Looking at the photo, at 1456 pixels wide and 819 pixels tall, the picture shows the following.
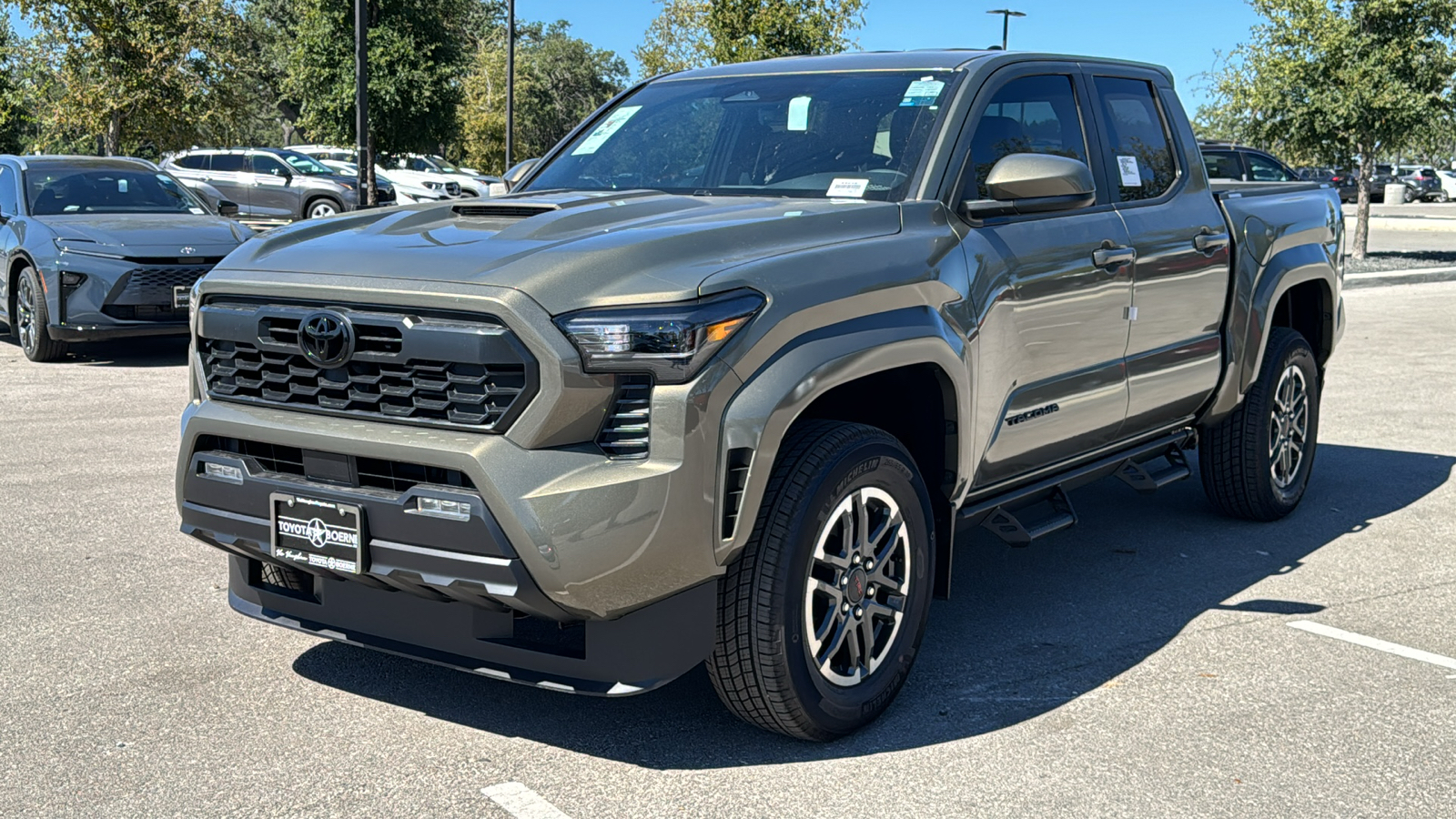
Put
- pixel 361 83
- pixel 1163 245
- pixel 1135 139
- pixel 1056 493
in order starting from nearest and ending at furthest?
1. pixel 1056 493
2. pixel 1163 245
3. pixel 1135 139
4. pixel 361 83

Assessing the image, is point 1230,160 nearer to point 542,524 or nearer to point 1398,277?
point 1398,277

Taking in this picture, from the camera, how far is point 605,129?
17.6 feet

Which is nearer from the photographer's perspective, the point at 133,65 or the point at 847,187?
the point at 847,187

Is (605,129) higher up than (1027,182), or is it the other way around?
(605,129)

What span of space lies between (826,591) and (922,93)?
1784mm

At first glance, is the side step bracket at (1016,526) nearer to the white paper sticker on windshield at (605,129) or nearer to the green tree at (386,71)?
the white paper sticker on windshield at (605,129)

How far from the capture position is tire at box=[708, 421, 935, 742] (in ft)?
11.7

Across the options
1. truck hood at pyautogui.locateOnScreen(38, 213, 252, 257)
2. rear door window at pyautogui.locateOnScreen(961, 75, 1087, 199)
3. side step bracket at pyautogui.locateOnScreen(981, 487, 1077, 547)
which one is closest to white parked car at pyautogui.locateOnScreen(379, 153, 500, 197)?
truck hood at pyautogui.locateOnScreen(38, 213, 252, 257)

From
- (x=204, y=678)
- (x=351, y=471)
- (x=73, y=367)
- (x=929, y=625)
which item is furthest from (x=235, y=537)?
(x=73, y=367)

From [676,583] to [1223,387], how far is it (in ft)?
11.0

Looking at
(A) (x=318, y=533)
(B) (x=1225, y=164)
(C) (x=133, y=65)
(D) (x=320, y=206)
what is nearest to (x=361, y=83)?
(C) (x=133, y=65)

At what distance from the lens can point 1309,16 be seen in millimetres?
22031

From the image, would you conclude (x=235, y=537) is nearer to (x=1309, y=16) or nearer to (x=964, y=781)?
(x=964, y=781)

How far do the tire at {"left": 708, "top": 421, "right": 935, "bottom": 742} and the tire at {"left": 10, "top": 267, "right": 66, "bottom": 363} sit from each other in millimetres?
8927
